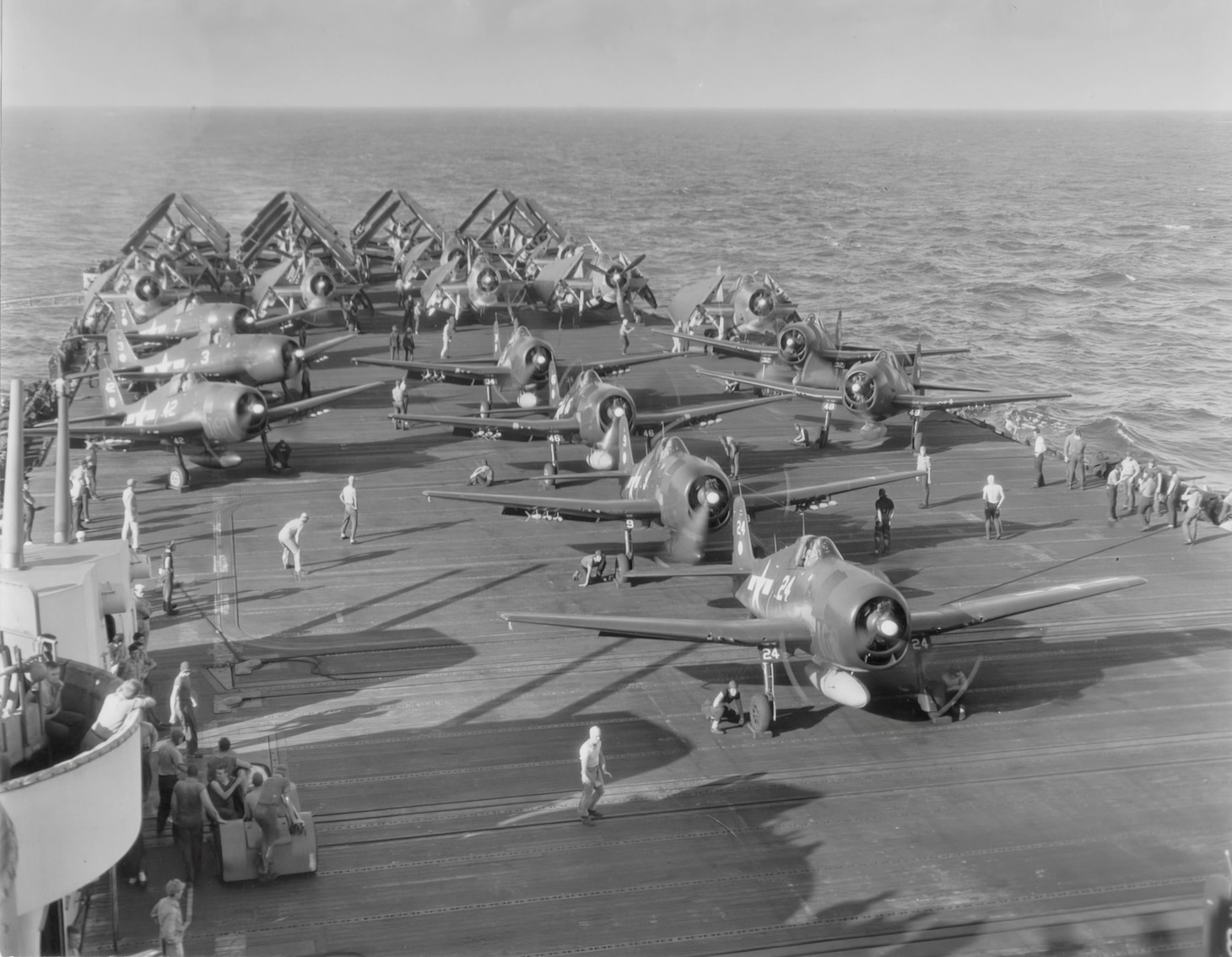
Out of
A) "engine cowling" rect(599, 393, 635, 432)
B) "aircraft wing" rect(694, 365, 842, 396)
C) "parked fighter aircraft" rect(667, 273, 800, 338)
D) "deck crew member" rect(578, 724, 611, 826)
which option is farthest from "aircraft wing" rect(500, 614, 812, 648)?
"parked fighter aircraft" rect(667, 273, 800, 338)

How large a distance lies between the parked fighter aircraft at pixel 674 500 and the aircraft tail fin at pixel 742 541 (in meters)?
2.17

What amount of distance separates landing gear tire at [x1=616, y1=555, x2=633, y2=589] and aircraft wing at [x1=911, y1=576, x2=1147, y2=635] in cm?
820

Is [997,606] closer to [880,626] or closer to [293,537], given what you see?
[880,626]

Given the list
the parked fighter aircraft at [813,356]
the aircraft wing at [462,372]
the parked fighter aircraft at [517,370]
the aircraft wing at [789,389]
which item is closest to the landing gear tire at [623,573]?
the parked fighter aircraft at [517,370]

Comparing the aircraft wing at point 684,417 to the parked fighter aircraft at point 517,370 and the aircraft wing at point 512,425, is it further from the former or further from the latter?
the parked fighter aircraft at point 517,370

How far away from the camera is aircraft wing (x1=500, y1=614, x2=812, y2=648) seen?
862 inches

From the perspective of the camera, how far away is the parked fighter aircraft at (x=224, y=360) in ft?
141

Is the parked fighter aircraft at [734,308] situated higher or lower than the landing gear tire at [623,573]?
higher

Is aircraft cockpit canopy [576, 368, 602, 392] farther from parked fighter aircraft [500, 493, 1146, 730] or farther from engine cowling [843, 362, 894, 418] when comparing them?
parked fighter aircraft [500, 493, 1146, 730]

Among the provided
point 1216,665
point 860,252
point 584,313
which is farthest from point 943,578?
point 860,252

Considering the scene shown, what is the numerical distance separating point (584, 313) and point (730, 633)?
4571cm

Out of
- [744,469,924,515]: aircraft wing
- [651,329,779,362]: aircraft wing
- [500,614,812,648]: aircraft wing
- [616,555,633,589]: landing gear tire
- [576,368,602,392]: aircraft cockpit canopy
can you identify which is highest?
[576,368,602,392]: aircraft cockpit canopy

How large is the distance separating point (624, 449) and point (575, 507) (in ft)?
11.3

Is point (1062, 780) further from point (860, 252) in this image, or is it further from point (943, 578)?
point (860, 252)
